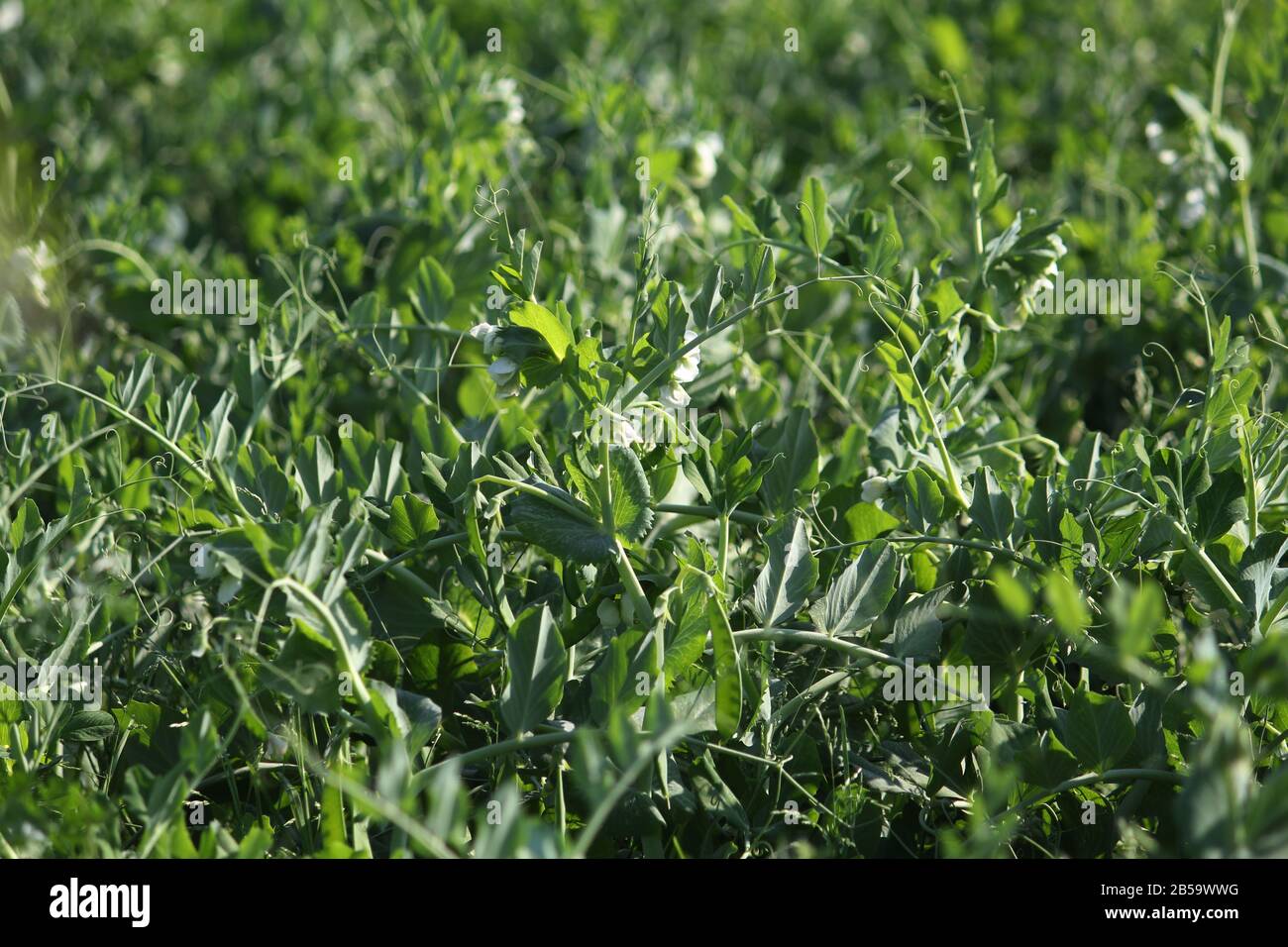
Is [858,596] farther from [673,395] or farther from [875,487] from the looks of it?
[673,395]

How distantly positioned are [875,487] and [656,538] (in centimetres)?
29

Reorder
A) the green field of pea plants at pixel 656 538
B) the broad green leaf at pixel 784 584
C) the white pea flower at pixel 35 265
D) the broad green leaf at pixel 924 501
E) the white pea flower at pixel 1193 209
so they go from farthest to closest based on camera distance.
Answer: the white pea flower at pixel 1193 209, the white pea flower at pixel 35 265, the broad green leaf at pixel 924 501, the broad green leaf at pixel 784 584, the green field of pea plants at pixel 656 538

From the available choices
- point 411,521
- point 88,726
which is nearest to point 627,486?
point 411,521

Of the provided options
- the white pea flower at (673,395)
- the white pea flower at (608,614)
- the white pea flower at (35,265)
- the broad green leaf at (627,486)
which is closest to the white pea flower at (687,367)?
the white pea flower at (673,395)

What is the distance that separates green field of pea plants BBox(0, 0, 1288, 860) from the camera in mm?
1251

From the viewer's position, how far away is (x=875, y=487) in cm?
155

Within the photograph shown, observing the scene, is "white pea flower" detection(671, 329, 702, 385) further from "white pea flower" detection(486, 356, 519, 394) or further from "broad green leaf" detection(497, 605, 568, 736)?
"broad green leaf" detection(497, 605, 568, 736)

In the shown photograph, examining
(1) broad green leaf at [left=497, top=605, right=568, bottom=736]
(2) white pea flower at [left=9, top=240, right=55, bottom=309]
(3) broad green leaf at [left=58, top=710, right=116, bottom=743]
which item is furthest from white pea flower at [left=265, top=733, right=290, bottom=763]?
(2) white pea flower at [left=9, top=240, right=55, bottom=309]

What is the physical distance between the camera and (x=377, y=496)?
158 cm

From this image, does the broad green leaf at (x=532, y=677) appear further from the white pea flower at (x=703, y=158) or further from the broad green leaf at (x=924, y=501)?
the white pea flower at (x=703, y=158)

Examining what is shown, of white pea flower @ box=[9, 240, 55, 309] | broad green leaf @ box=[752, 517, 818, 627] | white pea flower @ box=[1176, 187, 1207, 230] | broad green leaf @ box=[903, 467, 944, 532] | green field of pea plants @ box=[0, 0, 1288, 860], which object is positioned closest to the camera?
green field of pea plants @ box=[0, 0, 1288, 860]

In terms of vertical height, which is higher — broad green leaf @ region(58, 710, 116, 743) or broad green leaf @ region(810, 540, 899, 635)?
broad green leaf @ region(810, 540, 899, 635)

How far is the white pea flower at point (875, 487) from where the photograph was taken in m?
1.55

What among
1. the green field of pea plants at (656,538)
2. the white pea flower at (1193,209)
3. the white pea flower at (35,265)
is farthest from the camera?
the white pea flower at (1193,209)
